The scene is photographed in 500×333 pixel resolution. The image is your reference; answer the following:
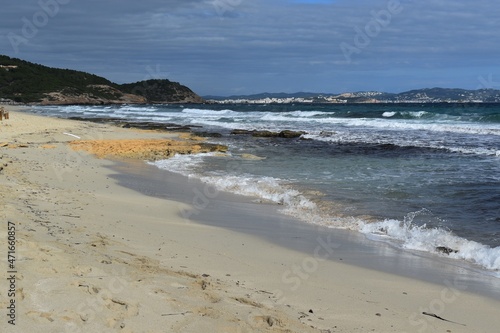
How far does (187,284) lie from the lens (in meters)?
4.70

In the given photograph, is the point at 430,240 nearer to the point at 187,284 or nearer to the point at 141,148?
the point at 187,284

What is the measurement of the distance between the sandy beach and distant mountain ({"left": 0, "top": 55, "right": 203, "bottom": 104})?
97.6 metres

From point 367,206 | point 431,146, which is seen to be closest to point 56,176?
point 367,206

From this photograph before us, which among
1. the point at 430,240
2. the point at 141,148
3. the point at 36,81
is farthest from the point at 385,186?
the point at 36,81

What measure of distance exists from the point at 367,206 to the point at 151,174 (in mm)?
6040

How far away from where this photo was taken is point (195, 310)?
4.04 meters

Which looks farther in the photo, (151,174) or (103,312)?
(151,174)

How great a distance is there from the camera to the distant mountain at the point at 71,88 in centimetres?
10312

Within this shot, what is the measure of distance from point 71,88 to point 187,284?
4539 inches

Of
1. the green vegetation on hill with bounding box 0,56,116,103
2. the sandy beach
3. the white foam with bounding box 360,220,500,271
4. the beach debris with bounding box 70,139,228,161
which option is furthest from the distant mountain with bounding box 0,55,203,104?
the white foam with bounding box 360,220,500,271

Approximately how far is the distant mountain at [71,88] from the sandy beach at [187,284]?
97.6 meters

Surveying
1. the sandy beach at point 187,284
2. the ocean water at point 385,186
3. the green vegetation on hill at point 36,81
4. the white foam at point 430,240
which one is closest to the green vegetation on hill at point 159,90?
the green vegetation on hill at point 36,81

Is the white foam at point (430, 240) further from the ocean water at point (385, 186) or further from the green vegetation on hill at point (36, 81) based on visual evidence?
the green vegetation on hill at point (36, 81)

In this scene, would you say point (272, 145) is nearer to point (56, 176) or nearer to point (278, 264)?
point (56, 176)
